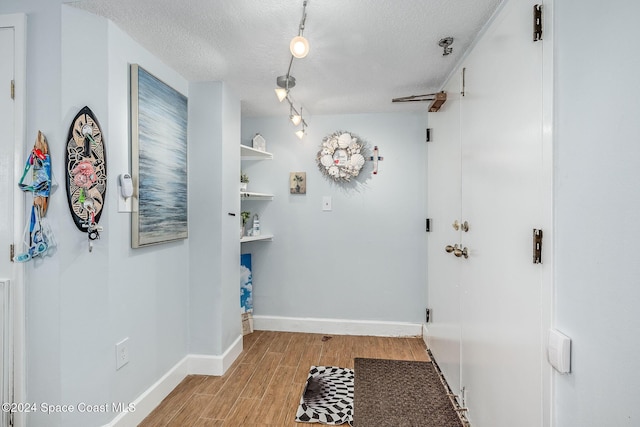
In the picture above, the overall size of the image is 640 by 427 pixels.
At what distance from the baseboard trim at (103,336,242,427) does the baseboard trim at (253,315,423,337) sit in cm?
54

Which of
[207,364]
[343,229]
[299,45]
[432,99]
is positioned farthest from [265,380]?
[432,99]

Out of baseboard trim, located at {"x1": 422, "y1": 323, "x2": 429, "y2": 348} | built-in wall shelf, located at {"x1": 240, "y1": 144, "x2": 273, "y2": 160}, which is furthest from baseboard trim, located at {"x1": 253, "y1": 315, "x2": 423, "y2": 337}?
built-in wall shelf, located at {"x1": 240, "y1": 144, "x2": 273, "y2": 160}

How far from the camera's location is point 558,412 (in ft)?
3.30

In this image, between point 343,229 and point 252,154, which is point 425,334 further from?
point 252,154

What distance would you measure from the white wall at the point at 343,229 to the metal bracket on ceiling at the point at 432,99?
0.48m

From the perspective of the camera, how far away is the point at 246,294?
3.20 metres

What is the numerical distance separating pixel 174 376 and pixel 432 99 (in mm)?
3031

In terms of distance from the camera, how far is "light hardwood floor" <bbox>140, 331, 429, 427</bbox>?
1.88 m

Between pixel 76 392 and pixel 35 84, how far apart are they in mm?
1561

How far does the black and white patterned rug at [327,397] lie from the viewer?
1.88m

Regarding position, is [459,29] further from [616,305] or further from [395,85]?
[616,305]

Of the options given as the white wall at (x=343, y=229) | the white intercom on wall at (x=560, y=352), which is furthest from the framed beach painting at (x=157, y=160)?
the white intercom on wall at (x=560, y=352)

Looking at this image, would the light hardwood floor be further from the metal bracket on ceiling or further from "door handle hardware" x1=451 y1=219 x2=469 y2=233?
the metal bracket on ceiling

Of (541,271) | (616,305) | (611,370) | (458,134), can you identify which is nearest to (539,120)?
(541,271)
